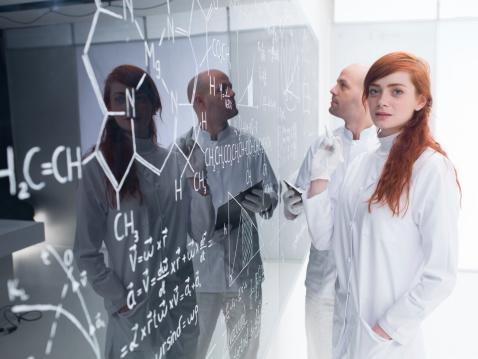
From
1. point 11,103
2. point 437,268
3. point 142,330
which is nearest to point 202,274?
point 142,330

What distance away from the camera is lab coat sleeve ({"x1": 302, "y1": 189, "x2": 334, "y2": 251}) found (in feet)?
5.36

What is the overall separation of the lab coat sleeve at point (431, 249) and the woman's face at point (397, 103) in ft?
0.94

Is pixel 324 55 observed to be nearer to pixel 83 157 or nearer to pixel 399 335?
pixel 399 335

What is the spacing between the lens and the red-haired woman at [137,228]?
50 cm

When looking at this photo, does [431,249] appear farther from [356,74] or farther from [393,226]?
[356,74]

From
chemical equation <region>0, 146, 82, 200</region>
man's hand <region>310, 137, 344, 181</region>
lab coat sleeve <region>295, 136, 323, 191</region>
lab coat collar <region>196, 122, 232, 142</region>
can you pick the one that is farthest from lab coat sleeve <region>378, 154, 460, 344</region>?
chemical equation <region>0, 146, 82, 200</region>

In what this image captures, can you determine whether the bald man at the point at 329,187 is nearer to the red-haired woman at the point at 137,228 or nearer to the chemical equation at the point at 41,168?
the red-haired woman at the point at 137,228

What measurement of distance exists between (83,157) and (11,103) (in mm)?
108

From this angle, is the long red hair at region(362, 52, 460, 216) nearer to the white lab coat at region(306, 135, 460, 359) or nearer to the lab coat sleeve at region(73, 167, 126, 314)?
the white lab coat at region(306, 135, 460, 359)

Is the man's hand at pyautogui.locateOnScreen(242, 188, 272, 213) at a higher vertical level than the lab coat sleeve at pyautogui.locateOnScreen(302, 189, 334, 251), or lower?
higher

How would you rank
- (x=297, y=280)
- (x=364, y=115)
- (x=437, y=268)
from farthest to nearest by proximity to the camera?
(x=297, y=280) → (x=364, y=115) → (x=437, y=268)

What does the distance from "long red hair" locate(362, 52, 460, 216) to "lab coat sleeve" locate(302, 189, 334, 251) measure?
0.19m

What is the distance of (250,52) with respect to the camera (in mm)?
A: 1211

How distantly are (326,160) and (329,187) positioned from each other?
13 cm
